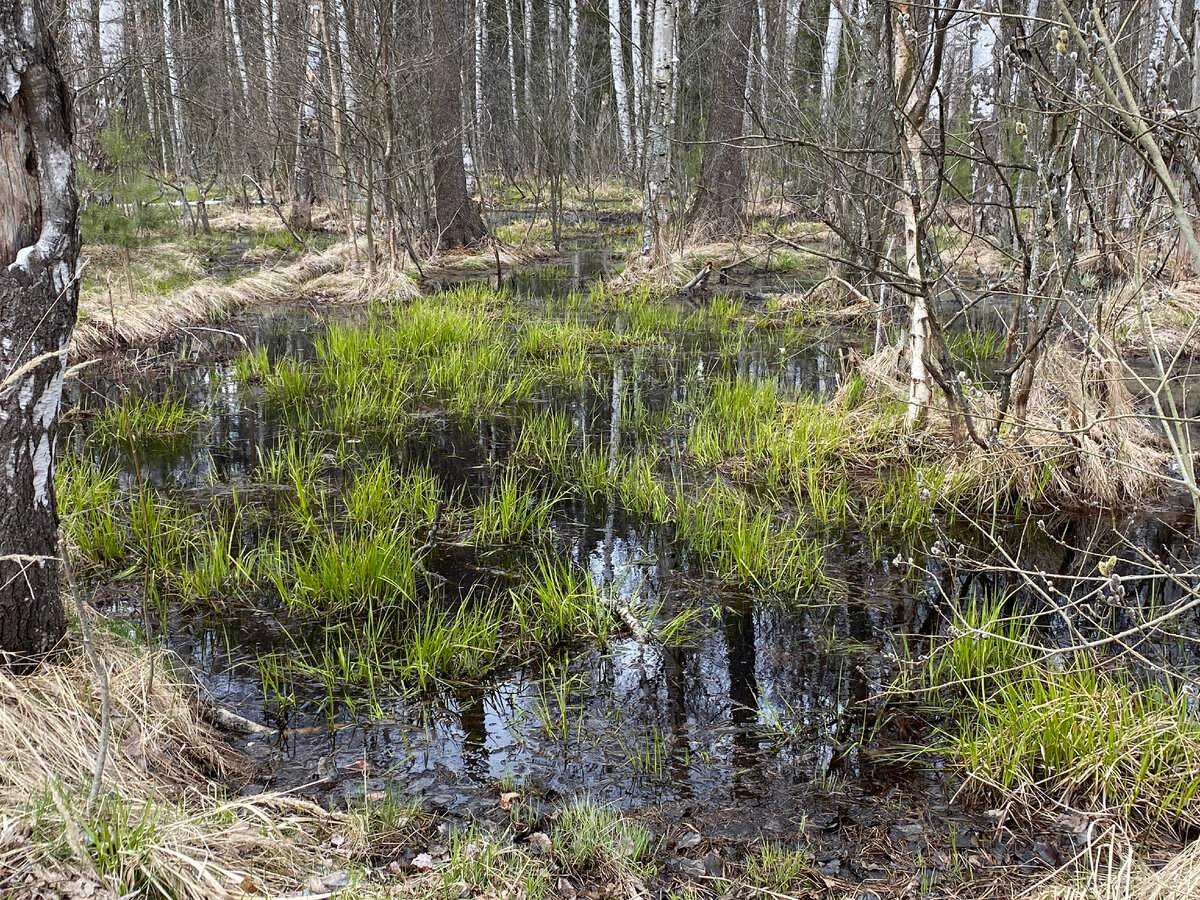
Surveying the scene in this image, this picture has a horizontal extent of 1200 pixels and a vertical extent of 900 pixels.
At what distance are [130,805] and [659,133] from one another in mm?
10991

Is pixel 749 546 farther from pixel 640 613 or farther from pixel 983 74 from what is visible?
pixel 983 74

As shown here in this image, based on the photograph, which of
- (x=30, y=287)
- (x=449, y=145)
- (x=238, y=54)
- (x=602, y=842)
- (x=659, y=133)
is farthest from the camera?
(x=238, y=54)

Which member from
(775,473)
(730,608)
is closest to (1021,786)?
(730,608)

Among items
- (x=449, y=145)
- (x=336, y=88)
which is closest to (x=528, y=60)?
(x=449, y=145)

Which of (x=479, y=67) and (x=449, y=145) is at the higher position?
(x=479, y=67)

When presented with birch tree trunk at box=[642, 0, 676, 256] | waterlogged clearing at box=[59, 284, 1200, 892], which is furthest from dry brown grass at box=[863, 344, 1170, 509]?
birch tree trunk at box=[642, 0, 676, 256]

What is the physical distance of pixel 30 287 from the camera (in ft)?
8.57

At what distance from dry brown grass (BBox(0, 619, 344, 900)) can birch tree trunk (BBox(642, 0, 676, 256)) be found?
32.2 ft

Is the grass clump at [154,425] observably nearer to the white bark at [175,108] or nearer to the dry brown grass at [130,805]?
the dry brown grass at [130,805]

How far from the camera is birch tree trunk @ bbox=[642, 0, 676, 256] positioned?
11750mm

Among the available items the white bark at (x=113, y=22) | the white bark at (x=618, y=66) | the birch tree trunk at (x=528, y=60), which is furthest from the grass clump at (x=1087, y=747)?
the birch tree trunk at (x=528, y=60)

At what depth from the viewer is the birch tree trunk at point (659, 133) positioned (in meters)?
11.8

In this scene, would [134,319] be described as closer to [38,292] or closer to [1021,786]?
[38,292]

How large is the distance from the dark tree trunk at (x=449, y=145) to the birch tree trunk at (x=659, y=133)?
10.2 ft
